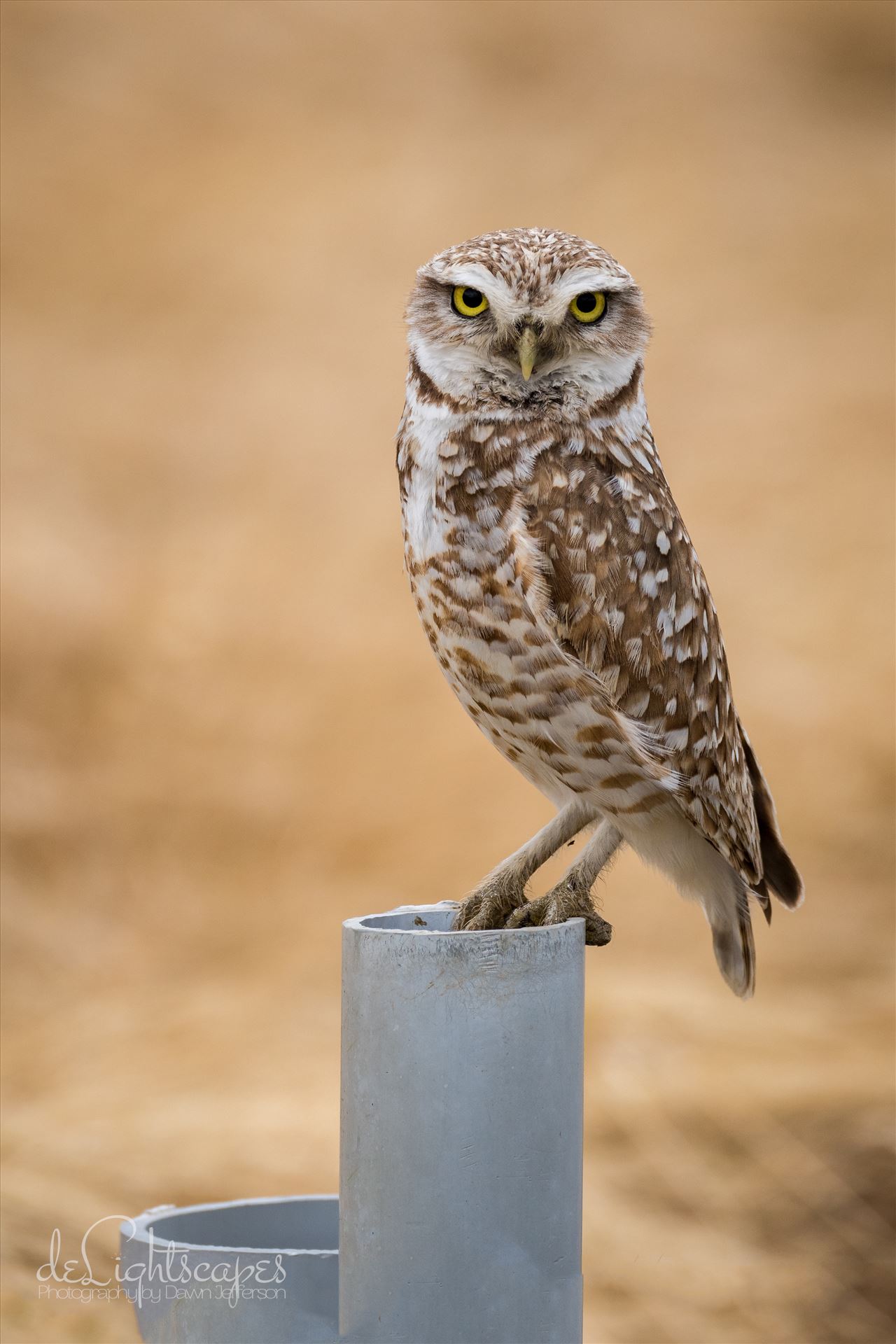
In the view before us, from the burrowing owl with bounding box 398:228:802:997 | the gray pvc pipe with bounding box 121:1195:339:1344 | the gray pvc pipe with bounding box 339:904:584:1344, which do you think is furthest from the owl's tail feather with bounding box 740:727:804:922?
the gray pvc pipe with bounding box 121:1195:339:1344

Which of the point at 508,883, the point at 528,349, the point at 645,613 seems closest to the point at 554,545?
the point at 645,613

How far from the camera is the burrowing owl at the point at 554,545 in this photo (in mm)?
2246

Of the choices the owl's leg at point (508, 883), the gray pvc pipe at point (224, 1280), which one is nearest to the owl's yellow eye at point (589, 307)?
the owl's leg at point (508, 883)

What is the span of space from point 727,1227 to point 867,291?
4.88m

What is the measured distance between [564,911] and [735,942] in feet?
1.63

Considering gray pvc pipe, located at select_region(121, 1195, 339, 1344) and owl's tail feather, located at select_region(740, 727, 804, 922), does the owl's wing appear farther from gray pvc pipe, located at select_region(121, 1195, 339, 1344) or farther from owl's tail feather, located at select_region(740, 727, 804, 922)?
gray pvc pipe, located at select_region(121, 1195, 339, 1344)

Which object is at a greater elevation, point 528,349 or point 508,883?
point 528,349

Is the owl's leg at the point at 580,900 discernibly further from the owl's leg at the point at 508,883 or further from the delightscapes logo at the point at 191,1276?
the delightscapes logo at the point at 191,1276

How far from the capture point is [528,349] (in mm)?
2174

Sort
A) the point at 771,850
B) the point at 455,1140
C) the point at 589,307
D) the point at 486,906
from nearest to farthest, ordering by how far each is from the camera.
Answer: the point at 455,1140 < the point at 589,307 < the point at 486,906 < the point at 771,850

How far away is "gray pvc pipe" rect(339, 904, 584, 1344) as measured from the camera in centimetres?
212

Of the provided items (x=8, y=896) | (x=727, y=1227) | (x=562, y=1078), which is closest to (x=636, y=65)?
(x=8, y=896)

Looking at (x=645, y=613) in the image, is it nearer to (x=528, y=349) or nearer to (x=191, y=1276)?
(x=528, y=349)

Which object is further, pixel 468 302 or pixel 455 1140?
pixel 468 302
